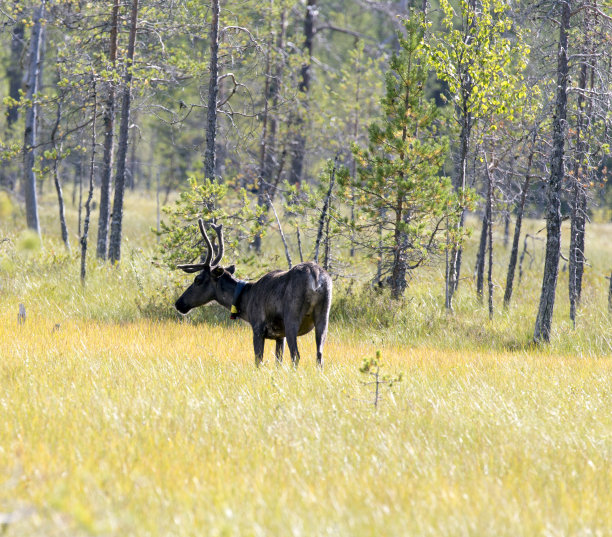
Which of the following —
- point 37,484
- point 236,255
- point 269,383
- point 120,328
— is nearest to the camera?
point 37,484

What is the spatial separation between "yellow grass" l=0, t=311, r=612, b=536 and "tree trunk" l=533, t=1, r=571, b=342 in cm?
291

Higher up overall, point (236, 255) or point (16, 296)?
point (236, 255)

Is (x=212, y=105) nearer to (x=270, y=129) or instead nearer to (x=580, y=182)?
(x=580, y=182)

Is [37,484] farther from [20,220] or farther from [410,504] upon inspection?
[20,220]

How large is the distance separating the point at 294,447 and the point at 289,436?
0.22m

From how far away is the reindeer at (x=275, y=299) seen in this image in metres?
8.39

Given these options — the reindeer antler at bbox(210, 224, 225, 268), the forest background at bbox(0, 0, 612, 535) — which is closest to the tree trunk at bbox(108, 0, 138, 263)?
the forest background at bbox(0, 0, 612, 535)

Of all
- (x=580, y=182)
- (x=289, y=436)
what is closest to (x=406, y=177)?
(x=580, y=182)

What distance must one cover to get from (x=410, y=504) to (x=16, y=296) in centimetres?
1134

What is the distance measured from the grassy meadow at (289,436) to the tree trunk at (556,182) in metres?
0.76

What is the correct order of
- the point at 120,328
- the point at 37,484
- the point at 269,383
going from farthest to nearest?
the point at 120,328
the point at 269,383
the point at 37,484

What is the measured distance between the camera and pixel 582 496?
4.57 metres

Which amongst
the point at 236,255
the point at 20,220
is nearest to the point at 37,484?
the point at 236,255

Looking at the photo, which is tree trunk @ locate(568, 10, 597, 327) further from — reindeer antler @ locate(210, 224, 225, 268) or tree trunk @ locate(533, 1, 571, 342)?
reindeer antler @ locate(210, 224, 225, 268)
